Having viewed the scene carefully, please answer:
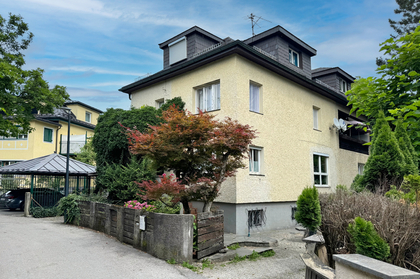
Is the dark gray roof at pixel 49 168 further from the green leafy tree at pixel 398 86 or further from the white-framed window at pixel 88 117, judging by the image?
the white-framed window at pixel 88 117

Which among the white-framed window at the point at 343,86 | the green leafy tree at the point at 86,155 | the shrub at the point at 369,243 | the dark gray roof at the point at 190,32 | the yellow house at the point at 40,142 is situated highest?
the dark gray roof at the point at 190,32

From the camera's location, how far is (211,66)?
1295 centimetres

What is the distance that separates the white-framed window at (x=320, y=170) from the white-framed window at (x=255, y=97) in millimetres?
4891

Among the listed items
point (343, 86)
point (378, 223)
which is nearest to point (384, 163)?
point (378, 223)

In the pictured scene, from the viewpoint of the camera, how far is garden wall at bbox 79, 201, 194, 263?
705 centimetres

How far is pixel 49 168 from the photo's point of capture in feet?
53.5

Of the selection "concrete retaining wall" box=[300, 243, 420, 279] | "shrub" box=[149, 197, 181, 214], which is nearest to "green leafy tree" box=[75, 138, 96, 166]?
"shrub" box=[149, 197, 181, 214]

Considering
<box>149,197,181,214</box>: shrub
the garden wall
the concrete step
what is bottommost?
the concrete step

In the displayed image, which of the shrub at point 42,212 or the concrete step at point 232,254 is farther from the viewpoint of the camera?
the shrub at point 42,212

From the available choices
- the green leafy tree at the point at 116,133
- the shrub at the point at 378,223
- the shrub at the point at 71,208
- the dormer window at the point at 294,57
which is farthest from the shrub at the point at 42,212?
the dormer window at the point at 294,57

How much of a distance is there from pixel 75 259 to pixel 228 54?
864 cm

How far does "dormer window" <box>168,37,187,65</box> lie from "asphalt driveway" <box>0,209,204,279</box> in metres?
10.5

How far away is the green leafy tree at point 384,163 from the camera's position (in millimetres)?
7574

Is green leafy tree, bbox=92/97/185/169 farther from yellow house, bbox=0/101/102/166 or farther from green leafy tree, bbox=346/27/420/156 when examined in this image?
yellow house, bbox=0/101/102/166
